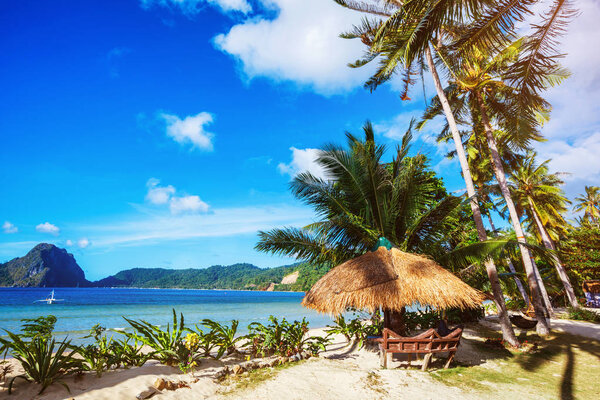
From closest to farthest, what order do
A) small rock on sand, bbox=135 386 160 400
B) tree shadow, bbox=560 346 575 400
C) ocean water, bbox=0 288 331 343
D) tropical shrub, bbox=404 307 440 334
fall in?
small rock on sand, bbox=135 386 160 400, tree shadow, bbox=560 346 575 400, tropical shrub, bbox=404 307 440 334, ocean water, bbox=0 288 331 343

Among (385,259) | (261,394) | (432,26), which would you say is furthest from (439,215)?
(261,394)

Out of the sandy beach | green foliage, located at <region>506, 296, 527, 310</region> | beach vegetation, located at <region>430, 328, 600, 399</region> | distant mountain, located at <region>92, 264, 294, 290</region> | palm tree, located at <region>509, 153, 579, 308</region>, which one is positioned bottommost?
distant mountain, located at <region>92, 264, 294, 290</region>

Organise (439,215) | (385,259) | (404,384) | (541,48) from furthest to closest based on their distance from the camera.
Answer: (439,215) → (385,259) → (404,384) → (541,48)

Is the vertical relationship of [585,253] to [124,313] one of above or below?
above

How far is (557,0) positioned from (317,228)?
663 centimetres

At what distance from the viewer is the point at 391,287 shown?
22.2ft

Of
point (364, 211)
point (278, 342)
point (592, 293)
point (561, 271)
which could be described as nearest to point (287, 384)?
point (278, 342)

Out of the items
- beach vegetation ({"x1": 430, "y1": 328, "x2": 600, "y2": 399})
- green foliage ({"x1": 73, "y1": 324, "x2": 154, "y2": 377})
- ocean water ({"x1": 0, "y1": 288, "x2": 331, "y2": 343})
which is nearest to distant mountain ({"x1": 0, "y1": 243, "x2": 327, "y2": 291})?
ocean water ({"x1": 0, "y1": 288, "x2": 331, "y2": 343})

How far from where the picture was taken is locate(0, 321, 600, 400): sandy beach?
14.4 ft

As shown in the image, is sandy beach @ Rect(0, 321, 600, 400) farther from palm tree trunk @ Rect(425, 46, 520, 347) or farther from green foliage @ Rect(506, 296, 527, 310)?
green foliage @ Rect(506, 296, 527, 310)

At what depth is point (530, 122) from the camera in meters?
6.28

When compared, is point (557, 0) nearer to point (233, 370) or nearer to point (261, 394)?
point (261, 394)

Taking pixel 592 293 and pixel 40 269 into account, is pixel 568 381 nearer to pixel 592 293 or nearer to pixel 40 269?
pixel 592 293

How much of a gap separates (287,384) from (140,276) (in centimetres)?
20179
